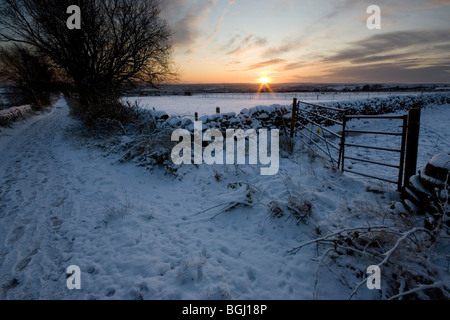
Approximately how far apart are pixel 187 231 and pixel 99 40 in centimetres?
1605

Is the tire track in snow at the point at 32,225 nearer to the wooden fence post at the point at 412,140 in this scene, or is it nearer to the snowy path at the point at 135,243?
the snowy path at the point at 135,243

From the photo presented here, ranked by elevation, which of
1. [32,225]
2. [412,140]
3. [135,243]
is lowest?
[135,243]

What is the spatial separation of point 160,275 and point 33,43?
18.4 metres

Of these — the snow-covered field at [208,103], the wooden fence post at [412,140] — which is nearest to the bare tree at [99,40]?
the snow-covered field at [208,103]

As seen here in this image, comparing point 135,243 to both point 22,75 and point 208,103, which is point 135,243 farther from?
point 22,75

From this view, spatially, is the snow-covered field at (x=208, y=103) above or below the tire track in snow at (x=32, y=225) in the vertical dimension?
above

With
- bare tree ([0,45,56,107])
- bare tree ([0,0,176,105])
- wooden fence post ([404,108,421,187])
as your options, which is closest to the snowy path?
wooden fence post ([404,108,421,187])

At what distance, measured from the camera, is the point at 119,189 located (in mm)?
5242

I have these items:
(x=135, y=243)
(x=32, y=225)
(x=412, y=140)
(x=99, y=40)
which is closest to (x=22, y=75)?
(x=99, y=40)

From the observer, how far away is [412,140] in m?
3.78

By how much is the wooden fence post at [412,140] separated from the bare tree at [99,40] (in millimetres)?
13147

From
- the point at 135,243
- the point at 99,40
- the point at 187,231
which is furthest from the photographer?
the point at 99,40

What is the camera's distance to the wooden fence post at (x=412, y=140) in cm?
373
